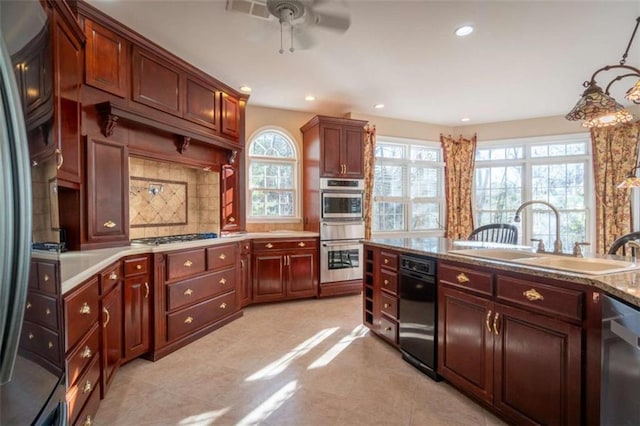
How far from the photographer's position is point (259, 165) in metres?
4.76

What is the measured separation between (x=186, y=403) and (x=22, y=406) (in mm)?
1610

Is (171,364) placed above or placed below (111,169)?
below

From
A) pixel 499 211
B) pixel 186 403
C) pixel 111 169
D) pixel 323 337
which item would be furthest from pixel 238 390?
pixel 499 211

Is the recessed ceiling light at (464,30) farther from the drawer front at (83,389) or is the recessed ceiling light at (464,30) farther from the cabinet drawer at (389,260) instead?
the drawer front at (83,389)

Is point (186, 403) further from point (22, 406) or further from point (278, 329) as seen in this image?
point (22, 406)

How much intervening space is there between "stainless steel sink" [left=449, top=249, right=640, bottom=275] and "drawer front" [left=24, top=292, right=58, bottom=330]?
1977mm

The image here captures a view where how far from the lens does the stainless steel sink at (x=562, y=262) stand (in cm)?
162

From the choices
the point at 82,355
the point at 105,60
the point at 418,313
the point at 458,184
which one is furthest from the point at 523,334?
the point at 458,184

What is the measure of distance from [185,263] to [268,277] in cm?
143

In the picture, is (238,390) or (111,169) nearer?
(238,390)

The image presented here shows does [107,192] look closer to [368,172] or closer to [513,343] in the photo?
[513,343]

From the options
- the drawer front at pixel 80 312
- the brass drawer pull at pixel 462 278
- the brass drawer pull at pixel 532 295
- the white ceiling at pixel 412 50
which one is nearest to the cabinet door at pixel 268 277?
the white ceiling at pixel 412 50

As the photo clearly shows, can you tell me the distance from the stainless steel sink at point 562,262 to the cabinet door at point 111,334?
7.55ft

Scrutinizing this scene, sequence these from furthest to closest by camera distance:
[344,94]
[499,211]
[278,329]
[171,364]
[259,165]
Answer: [499,211] < [259,165] < [344,94] < [278,329] < [171,364]
